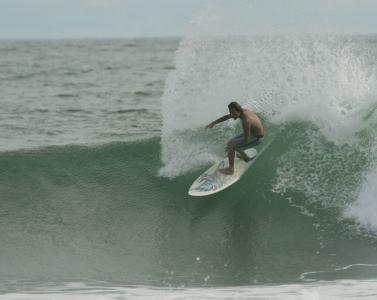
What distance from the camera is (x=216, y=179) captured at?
445 inches

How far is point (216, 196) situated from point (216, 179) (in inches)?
15.9

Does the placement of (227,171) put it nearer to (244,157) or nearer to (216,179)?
(216,179)

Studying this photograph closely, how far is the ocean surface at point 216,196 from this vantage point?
8.80 metres

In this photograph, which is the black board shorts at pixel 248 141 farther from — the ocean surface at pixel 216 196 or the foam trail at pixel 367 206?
the foam trail at pixel 367 206

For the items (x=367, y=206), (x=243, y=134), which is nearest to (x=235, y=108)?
(x=243, y=134)

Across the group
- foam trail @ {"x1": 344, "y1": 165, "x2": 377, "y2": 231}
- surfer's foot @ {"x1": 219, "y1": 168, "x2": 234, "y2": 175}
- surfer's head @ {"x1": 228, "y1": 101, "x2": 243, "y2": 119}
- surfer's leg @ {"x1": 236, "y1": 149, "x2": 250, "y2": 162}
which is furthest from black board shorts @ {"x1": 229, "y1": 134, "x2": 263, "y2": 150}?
foam trail @ {"x1": 344, "y1": 165, "x2": 377, "y2": 231}

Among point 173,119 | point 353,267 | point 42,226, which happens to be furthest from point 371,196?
point 42,226

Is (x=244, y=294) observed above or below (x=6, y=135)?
below

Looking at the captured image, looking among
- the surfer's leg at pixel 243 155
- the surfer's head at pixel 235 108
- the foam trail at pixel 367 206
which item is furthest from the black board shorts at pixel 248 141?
the foam trail at pixel 367 206

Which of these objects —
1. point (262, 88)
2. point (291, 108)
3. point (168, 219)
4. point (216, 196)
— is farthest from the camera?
point (262, 88)

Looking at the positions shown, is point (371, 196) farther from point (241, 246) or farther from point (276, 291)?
point (276, 291)

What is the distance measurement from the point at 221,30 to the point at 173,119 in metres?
2.57

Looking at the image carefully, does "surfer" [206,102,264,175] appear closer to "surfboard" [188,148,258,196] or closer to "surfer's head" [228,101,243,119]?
"surfer's head" [228,101,243,119]

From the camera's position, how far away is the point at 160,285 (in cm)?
852
